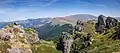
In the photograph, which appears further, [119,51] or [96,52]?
[96,52]

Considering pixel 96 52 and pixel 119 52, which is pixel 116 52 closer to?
pixel 119 52

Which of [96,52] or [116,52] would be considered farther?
[96,52]

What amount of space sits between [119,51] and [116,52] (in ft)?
8.39

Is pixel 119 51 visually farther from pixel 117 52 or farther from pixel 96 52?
pixel 96 52

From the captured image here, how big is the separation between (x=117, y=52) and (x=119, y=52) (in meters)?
1.48

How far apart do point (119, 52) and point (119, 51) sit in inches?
151

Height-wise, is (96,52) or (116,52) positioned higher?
(116,52)

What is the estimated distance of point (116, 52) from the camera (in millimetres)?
149000

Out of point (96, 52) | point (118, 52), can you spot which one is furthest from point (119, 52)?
point (96, 52)

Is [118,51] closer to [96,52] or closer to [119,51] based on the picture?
[119,51]

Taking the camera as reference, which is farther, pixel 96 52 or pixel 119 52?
pixel 96 52

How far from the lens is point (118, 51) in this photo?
15050 centimetres

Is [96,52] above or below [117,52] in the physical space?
below

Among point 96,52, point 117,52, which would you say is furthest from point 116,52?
point 96,52
